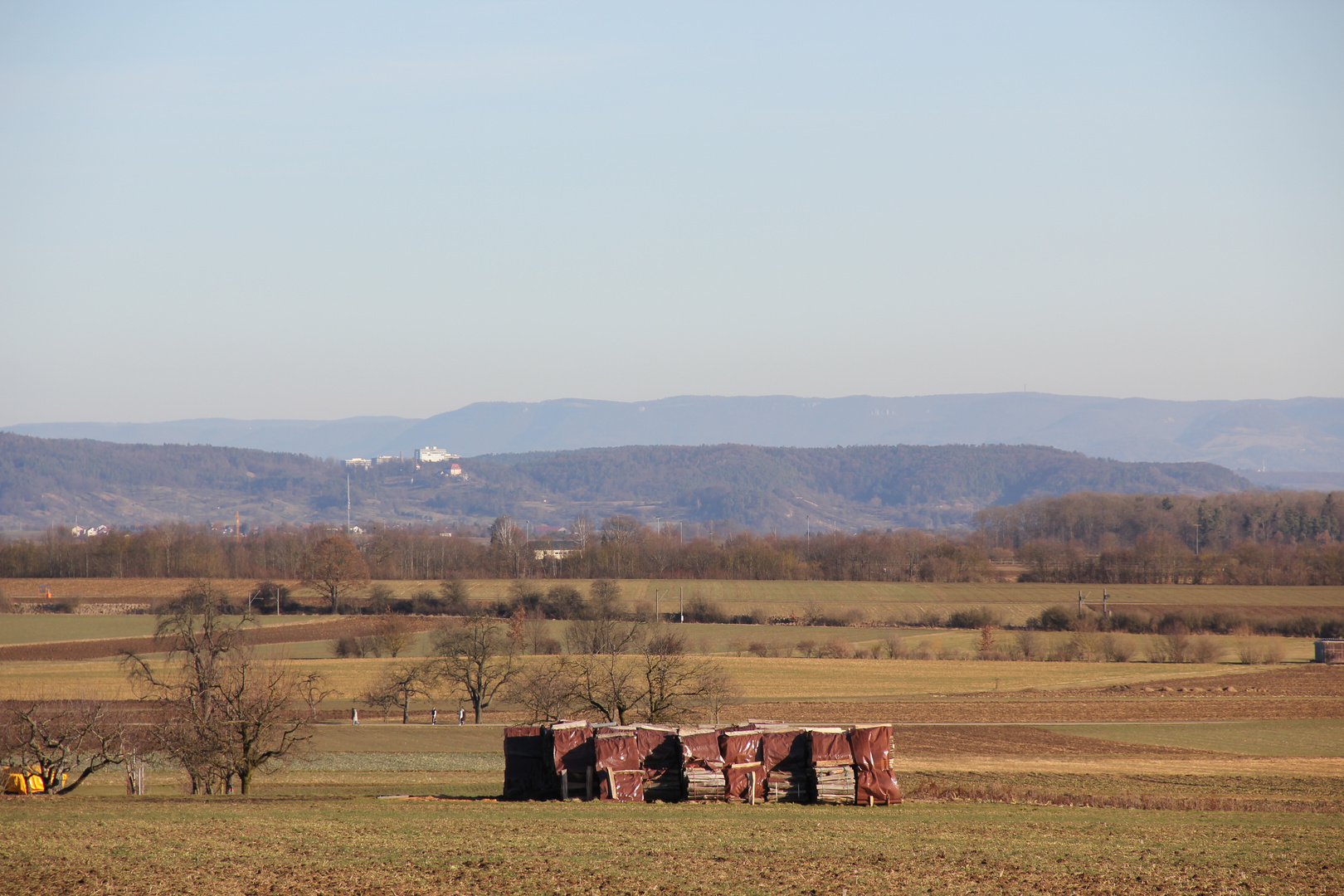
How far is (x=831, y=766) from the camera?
23.7 metres

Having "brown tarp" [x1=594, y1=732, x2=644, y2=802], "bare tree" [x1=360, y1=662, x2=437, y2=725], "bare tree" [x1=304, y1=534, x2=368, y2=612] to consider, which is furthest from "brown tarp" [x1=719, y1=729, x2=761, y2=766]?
"bare tree" [x1=304, y1=534, x2=368, y2=612]

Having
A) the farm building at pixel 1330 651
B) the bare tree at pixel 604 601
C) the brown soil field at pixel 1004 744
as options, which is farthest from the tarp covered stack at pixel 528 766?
the farm building at pixel 1330 651

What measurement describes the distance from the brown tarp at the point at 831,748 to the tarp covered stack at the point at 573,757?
4.84m

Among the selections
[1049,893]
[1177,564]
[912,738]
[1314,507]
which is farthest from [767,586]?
[1314,507]

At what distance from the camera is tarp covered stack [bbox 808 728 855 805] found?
77.4ft

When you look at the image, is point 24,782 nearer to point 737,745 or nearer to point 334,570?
point 737,745

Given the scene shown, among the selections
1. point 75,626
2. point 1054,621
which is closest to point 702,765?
point 1054,621

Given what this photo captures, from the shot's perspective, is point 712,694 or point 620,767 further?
point 712,694

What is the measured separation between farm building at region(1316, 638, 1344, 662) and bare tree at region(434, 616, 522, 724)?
56.7m

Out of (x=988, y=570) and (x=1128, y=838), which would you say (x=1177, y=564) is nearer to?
(x=988, y=570)

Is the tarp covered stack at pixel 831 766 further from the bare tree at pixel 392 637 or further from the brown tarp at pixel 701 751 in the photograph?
the bare tree at pixel 392 637

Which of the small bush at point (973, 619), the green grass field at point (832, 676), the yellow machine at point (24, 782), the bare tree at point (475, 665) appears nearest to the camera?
the yellow machine at point (24, 782)

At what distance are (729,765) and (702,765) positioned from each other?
0.59 metres

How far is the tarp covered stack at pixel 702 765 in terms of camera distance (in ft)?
77.6
